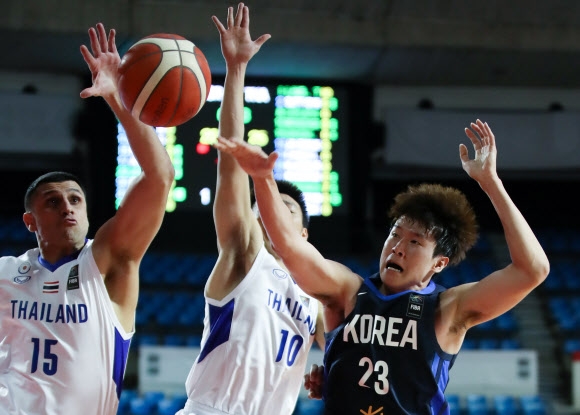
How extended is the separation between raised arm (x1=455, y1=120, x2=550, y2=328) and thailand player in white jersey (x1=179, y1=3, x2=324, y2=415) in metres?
0.81

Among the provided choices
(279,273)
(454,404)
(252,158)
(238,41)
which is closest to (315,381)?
(279,273)

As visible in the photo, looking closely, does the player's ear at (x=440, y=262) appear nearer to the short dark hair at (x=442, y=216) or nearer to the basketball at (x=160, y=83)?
the short dark hair at (x=442, y=216)

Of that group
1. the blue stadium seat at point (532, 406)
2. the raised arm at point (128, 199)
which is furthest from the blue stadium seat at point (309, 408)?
the raised arm at point (128, 199)

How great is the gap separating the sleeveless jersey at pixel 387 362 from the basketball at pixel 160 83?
1248 millimetres

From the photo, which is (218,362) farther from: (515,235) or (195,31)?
(195,31)

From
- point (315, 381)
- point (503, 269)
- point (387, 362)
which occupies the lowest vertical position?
point (315, 381)

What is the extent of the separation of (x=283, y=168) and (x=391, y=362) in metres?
9.33

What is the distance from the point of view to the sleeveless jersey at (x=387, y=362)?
3385 mm

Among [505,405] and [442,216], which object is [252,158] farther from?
[505,405]

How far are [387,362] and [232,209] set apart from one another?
1.04 meters

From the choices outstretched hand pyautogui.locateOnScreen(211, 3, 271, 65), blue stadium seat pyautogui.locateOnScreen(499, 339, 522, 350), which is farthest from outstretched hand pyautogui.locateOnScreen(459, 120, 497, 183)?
blue stadium seat pyautogui.locateOnScreen(499, 339, 522, 350)

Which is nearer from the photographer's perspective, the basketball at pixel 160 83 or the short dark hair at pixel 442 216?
the short dark hair at pixel 442 216

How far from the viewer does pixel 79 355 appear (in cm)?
387

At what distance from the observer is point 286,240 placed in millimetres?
3381
